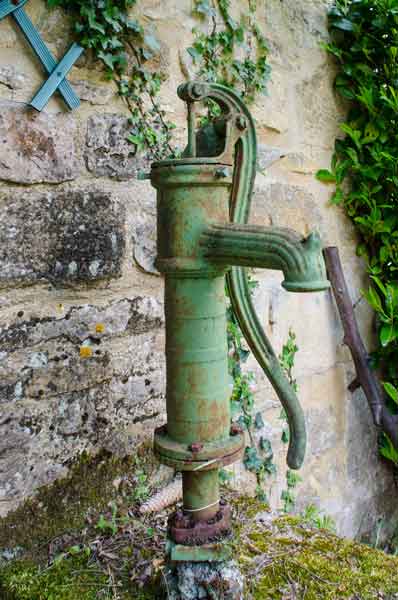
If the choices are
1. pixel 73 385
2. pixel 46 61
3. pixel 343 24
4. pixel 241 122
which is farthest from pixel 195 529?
pixel 343 24

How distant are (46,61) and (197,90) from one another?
1.08 feet

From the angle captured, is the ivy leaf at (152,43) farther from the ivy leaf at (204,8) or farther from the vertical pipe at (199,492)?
the vertical pipe at (199,492)

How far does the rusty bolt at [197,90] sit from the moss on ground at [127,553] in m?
0.62

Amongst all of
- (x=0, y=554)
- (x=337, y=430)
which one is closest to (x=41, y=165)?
(x=0, y=554)

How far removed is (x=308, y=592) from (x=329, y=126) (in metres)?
1.19

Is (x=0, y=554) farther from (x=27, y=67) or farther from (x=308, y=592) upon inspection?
(x=27, y=67)

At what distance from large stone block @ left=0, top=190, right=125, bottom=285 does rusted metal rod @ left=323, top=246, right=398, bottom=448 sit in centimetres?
76

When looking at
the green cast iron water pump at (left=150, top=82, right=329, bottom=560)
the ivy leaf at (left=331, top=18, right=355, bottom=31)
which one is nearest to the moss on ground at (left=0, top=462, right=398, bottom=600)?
the green cast iron water pump at (left=150, top=82, right=329, bottom=560)

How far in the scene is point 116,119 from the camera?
99 cm

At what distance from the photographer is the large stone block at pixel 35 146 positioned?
830mm

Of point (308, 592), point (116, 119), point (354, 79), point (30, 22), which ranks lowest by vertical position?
point (308, 592)

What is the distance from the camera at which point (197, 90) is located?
0.68m

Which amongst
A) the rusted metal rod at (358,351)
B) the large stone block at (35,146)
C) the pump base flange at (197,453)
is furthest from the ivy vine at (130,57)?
the rusted metal rod at (358,351)

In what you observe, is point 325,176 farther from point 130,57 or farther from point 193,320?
point 193,320
